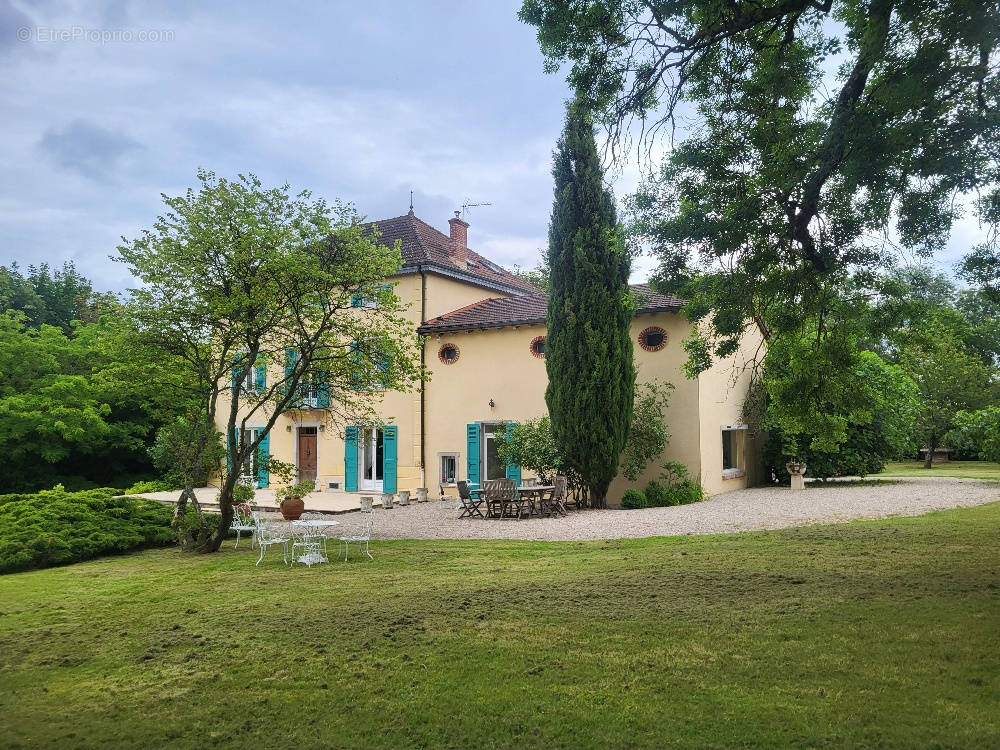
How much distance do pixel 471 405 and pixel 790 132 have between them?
513 inches

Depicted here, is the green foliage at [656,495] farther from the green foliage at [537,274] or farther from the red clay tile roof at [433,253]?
the green foliage at [537,274]

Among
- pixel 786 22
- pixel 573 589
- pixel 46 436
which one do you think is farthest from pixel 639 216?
pixel 46 436

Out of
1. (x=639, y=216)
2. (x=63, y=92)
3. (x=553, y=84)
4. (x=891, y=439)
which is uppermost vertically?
(x=63, y=92)

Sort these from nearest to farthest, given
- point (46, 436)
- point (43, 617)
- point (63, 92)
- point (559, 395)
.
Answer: point (43, 617) < point (63, 92) < point (559, 395) < point (46, 436)

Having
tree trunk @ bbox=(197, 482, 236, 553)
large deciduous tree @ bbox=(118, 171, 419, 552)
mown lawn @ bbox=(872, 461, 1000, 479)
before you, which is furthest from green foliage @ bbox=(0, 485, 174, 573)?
mown lawn @ bbox=(872, 461, 1000, 479)

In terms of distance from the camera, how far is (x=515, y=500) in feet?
48.2

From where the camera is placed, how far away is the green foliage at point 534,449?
52.9ft

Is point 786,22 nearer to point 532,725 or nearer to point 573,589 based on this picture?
point 573,589

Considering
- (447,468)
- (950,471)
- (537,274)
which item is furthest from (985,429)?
(537,274)

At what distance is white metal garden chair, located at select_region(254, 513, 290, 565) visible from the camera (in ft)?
32.6

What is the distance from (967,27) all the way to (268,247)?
8908 millimetres

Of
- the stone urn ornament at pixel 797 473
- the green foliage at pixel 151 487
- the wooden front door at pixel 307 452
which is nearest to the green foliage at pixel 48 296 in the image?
the green foliage at pixel 151 487

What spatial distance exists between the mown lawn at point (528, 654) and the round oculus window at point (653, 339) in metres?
8.74

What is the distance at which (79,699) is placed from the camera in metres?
4.80
